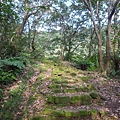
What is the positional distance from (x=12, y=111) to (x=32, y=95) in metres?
1.09

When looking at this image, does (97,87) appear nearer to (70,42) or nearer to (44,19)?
(70,42)

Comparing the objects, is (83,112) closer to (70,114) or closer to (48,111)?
(70,114)

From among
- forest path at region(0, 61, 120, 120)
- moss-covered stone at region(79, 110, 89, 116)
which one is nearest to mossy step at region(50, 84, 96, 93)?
forest path at region(0, 61, 120, 120)

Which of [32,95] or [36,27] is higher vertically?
[36,27]

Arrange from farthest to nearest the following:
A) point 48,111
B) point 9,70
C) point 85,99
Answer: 1. point 9,70
2. point 85,99
3. point 48,111

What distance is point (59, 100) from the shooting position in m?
5.23


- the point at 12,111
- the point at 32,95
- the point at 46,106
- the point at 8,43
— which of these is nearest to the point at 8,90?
the point at 32,95

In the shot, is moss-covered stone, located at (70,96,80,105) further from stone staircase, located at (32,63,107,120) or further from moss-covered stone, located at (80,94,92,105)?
moss-covered stone, located at (80,94,92,105)

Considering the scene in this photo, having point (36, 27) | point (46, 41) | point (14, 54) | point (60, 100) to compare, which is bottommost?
point (60, 100)

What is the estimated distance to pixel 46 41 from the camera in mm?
20031

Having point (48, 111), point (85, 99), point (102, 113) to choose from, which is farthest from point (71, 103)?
point (102, 113)

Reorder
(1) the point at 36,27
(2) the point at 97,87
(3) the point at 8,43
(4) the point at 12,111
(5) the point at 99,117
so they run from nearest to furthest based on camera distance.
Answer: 1. (5) the point at 99,117
2. (4) the point at 12,111
3. (2) the point at 97,87
4. (3) the point at 8,43
5. (1) the point at 36,27

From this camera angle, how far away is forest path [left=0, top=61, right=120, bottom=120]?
4.56m

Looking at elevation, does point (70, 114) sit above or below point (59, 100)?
below
